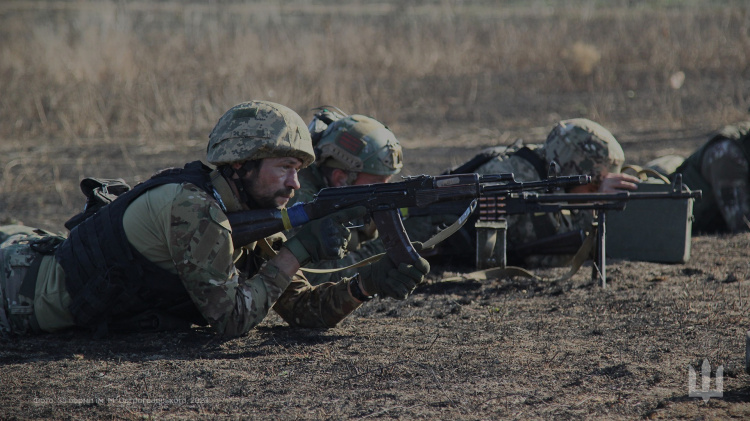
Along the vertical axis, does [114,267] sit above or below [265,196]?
below

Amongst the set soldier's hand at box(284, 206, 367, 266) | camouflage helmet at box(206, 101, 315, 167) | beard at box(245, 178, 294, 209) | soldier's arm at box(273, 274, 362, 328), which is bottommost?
soldier's arm at box(273, 274, 362, 328)

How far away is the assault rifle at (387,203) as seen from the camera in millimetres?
4180

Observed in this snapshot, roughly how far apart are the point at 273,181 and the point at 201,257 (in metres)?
0.55

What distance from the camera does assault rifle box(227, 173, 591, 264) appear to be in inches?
165

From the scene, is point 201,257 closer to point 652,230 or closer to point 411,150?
point 652,230

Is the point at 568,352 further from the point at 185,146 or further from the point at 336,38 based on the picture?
the point at 336,38

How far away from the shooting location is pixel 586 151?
243 inches

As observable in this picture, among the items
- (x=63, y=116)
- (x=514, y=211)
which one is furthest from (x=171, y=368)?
(x=63, y=116)

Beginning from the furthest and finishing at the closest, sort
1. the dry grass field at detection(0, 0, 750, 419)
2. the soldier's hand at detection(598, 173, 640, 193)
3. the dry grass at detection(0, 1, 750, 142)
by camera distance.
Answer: the dry grass at detection(0, 1, 750, 142) < the soldier's hand at detection(598, 173, 640, 193) < the dry grass field at detection(0, 0, 750, 419)

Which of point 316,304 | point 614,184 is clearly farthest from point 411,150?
point 316,304

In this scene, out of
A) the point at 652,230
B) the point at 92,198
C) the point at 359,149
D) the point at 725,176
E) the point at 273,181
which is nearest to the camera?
the point at 273,181

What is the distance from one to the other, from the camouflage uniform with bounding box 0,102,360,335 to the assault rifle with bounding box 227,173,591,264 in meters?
0.15

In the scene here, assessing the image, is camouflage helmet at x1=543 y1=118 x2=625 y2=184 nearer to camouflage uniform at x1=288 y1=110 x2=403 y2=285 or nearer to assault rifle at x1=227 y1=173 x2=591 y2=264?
camouflage uniform at x1=288 y1=110 x2=403 y2=285

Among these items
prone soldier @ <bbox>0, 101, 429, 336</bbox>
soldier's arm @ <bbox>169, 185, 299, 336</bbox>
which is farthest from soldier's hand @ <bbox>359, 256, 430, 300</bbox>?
soldier's arm @ <bbox>169, 185, 299, 336</bbox>
